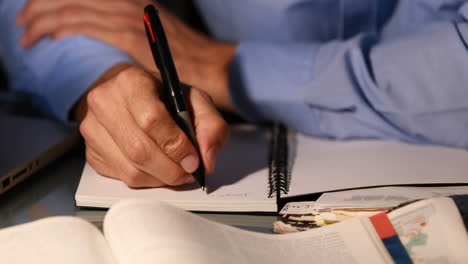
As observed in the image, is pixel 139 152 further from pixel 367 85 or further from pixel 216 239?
pixel 367 85

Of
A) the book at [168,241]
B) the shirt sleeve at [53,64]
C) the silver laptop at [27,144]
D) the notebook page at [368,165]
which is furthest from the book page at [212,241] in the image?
the shirt sleeve at [53,64]

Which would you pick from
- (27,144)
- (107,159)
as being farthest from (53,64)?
(107,159)

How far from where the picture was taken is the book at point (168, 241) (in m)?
0.37

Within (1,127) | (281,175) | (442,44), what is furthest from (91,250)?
(442,44)

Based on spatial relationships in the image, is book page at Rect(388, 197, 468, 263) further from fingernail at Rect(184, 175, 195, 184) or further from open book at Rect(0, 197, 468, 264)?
fingernail at Rect(184, 175, 195, 184)

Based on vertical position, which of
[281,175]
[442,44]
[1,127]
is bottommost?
[1,127]

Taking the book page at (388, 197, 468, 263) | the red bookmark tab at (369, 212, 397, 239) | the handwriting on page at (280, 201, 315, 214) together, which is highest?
the book page at (388, 197, 468, 263)

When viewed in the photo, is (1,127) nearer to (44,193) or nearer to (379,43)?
(44,193)

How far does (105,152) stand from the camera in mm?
561

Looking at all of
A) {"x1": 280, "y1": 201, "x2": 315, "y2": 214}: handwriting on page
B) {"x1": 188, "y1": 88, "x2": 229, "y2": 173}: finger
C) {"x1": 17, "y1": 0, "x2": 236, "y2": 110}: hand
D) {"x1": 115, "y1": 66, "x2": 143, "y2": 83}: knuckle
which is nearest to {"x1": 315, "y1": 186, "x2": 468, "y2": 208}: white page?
{"x1": 280, "y1": 201, "x2": 315, "y2": 214}: handwriting on page

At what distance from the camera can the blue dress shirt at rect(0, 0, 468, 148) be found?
667 millimetres

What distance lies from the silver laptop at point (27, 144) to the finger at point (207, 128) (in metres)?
0.21

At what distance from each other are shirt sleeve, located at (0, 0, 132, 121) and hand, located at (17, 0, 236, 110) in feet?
0.08

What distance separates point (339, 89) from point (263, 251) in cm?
37
